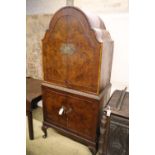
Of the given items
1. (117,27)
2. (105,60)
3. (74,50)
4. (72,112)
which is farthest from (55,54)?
(117,27)

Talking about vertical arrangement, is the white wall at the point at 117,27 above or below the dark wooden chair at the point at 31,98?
above

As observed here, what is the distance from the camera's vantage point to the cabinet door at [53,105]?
168 centimetres

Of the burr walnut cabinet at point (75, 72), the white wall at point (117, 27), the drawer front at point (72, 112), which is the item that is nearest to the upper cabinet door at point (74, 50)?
the burr walnut cabinet at point (75, 72)

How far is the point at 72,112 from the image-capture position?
1627 mm

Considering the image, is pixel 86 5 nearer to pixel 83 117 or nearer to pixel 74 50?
pixel 74 50

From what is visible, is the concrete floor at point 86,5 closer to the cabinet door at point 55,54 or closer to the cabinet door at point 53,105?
the cabinet door at point 55,54

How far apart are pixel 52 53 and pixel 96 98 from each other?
2.24 ft

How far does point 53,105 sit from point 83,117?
42cm

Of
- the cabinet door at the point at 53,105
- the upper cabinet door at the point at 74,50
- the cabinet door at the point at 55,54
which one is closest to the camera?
the upper cabinet door at the point at 74,50

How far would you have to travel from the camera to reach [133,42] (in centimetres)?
54

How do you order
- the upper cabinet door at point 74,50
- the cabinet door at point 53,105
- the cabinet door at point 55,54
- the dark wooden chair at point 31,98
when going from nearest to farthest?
the upper cabinet door at point 74,50 < the cabinet door at point 55,54 < the cabinet door at point 53,105 < the dark wooden chair at point 31,98

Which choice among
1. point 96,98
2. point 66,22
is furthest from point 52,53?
point 96,98
